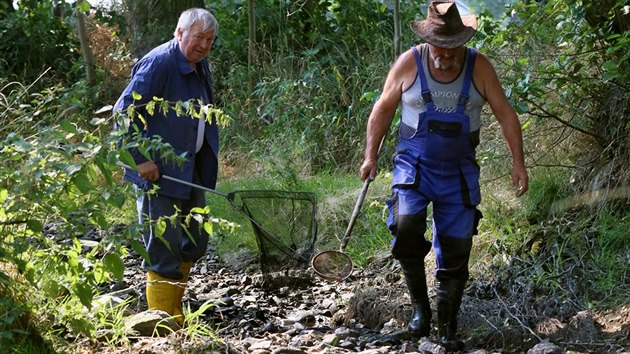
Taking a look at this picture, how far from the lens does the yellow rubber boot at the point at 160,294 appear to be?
21.3 feet

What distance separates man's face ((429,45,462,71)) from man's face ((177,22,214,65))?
145 centimetres

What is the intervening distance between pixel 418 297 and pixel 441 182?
0.80 metres

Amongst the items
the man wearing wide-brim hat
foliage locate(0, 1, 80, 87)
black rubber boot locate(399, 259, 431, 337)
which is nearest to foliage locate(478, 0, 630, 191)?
the man wearing wide-brim hat

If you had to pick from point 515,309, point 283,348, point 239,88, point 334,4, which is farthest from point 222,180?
point 283,348

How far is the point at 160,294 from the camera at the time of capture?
21.3 feet

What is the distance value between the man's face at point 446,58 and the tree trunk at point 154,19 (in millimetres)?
7704

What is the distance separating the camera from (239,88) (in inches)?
550

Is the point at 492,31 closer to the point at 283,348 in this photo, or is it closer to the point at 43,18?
the point at 283,348

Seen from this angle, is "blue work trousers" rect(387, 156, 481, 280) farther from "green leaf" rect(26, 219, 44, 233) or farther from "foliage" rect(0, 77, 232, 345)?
"green leaf" rect(26, 219, 44, 233)

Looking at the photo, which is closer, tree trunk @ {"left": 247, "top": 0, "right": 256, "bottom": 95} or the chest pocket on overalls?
the chest pocket on overalls

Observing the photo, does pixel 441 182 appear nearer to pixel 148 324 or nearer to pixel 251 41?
pixel 148 324

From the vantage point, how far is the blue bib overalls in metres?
5.97

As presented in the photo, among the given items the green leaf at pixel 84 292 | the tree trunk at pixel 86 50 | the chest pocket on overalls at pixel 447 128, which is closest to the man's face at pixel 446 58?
the chest pocket on overalls at pixel 447 128

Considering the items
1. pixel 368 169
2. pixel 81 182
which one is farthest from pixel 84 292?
pixel 368 169
